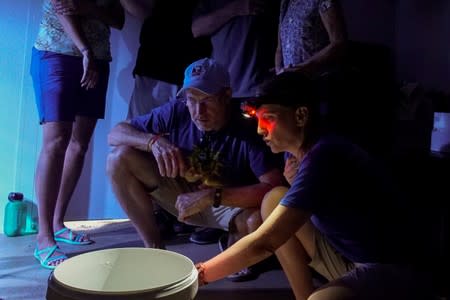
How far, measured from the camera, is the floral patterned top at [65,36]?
2.16 m

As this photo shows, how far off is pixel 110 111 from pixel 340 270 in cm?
191

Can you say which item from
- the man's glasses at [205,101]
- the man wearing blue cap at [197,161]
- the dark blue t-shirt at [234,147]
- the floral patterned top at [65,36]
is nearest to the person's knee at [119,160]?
the man wearing blue cap at [197,161]

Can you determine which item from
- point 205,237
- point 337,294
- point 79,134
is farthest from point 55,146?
point 337,294

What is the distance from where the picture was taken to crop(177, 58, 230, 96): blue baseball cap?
1818mm

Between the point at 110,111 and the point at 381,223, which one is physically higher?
the point at 110,111

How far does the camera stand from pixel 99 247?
2.39 meters

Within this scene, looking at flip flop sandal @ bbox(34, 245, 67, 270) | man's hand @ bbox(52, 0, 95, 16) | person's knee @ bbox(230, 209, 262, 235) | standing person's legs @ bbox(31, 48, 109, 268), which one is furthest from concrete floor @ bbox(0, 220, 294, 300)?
man's hand @ bbox(52, 0, 95, 16)

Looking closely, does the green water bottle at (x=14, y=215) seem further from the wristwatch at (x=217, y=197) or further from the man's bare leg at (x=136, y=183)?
the wristwatch at (x=217, y=197)

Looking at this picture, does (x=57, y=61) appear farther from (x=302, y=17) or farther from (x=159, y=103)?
(x=302, y=17)

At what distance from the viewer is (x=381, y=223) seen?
1200mm

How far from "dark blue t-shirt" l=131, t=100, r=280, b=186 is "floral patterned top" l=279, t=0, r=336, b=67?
351 millimetres


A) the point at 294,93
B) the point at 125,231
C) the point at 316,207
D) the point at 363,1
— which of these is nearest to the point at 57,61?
the point at 125,231

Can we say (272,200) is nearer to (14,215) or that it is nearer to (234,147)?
(234,147)

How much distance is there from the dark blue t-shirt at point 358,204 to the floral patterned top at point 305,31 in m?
0.89
